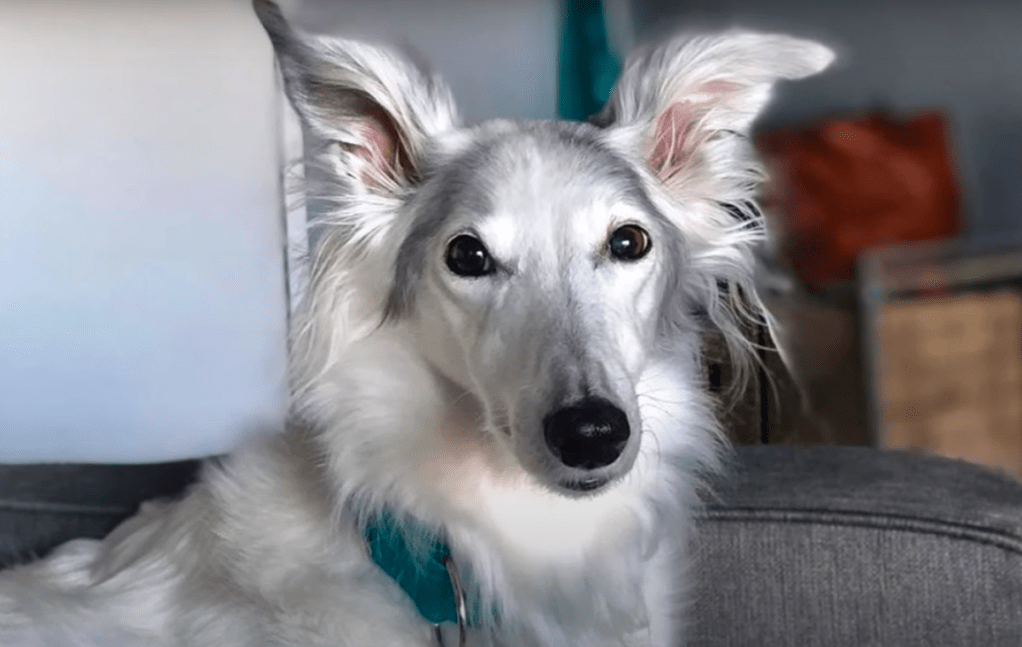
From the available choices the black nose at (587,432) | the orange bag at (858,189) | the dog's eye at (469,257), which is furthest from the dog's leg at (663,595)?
the orange bag at (858,189)

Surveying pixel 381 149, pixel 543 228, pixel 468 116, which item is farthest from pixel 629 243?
pixel 468 116

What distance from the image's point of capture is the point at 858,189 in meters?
3.36

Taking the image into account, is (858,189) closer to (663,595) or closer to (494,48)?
(494,48)

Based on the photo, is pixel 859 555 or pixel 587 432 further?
pixel 859 555

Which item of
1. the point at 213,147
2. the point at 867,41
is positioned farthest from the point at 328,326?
the point at 867,41

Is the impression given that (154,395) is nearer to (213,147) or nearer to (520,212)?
(213,147)

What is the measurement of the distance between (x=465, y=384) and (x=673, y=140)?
0.44m

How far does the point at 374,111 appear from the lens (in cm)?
146

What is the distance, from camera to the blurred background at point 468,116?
9.19ft

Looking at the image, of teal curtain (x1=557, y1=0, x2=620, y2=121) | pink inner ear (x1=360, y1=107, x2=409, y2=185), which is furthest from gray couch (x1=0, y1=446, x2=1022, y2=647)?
teal curtain (x1=557, y1=0, x2=620, y2=121)

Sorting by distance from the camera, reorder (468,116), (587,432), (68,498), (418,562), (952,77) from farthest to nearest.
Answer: (952,77) < (468,116) < (68,498) < (418,562) < (587,432)

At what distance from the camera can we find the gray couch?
4.70 ft

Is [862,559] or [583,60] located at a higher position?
[583,60]

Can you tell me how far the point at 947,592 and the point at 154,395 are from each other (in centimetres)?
215
